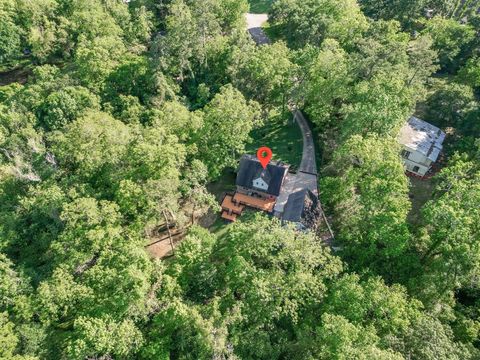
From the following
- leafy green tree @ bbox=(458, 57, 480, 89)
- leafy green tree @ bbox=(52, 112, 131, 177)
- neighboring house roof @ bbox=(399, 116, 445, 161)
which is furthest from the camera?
leafy green tree @ bbox=(458, 57, 480, 89)

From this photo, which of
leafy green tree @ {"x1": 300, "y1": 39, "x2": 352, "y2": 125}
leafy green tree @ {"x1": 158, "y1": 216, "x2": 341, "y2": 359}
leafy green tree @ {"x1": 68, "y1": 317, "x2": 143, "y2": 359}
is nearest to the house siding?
leafy green tree @ {"x1": 300, "y1": 39, "x2": 352, "y2": 125}

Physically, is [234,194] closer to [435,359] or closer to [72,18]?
[435,359]

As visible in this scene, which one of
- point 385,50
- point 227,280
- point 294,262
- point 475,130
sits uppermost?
point 385,50

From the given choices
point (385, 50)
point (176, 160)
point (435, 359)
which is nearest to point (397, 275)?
point (435, 359)

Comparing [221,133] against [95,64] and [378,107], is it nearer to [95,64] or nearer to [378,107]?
[378,107]

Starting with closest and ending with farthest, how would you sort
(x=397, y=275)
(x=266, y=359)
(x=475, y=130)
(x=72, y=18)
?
(x=266, y=359), (x=397, y=275), (x=475, y=130), (x=72, y=18)

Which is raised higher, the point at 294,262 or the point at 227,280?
the point at 294,262

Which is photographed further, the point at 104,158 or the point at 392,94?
the point at 392,94

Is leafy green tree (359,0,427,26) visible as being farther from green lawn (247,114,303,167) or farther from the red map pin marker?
the red map pin marker
